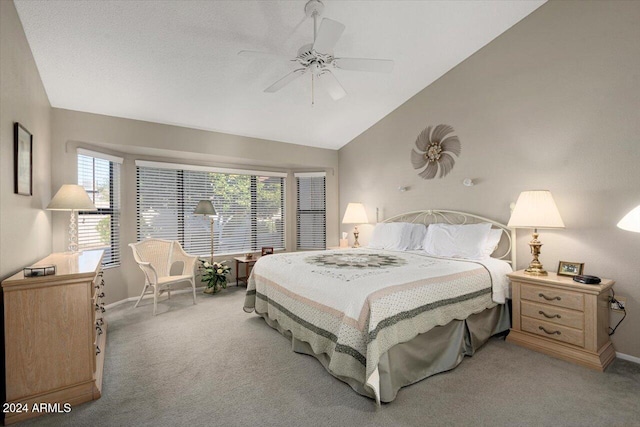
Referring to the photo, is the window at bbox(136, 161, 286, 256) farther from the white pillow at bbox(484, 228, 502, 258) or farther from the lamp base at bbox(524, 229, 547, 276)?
the lamp base at bbox(524, 229, 547, 276)

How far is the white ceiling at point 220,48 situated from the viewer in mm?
2633

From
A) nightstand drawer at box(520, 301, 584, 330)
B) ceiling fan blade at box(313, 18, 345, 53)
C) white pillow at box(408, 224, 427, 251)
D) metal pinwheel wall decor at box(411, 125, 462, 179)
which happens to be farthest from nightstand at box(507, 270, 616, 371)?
ceiling fan blade at box(313, 18, 345, 53)

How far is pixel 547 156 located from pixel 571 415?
7.88 feet

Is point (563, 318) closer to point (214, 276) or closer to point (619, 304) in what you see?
point (619, 304)

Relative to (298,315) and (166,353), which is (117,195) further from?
(298,315)

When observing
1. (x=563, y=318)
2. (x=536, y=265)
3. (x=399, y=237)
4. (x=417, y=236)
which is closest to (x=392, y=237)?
(x=399, y=237)

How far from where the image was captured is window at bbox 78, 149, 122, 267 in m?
3.95

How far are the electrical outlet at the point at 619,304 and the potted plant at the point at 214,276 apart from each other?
4.74 m

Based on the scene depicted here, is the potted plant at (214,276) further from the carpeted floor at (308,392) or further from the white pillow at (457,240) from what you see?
the white pillow at (457,240)

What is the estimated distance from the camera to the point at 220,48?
3096 mm

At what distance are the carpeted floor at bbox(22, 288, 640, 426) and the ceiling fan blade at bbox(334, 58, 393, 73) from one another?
8.59ft

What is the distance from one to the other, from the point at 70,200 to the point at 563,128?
4987 millimetres

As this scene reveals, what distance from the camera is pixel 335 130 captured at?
5367mm

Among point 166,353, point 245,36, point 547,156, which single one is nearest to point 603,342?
point 547,156
